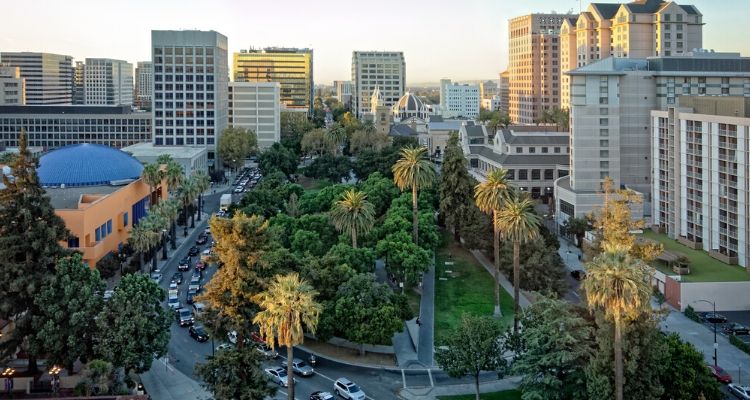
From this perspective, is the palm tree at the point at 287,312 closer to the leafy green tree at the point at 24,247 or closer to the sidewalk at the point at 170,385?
the sidewalk at the point at 170,385

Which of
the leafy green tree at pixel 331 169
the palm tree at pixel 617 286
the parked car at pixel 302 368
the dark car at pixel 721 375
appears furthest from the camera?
the leafy green tree at pixel 331 169

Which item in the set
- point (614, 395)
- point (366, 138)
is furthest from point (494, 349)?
point (366, 138)

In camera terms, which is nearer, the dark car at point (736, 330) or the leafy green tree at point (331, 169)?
the dark car at point (736, 330)

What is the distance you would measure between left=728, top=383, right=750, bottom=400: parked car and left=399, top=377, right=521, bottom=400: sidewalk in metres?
15.6

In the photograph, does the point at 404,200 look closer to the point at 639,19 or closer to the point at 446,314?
the point at 446,314

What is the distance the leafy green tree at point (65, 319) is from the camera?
5153cm

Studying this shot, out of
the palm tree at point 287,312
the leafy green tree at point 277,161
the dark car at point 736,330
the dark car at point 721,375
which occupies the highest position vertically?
the leafy green tree at point 277,161

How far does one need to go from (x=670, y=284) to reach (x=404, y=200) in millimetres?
36975

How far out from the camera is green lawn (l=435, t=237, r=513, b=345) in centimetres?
7159

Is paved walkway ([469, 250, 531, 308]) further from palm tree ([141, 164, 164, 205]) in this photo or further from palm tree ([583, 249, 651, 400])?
palm tree ([141, 164, 164, 205])

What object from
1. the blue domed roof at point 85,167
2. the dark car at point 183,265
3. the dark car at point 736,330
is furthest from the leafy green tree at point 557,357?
the blue domed roof at point 85,167

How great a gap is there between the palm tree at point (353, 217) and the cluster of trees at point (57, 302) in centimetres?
2886

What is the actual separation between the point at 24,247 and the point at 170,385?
1529cm

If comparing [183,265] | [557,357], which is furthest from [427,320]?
[183,265]
